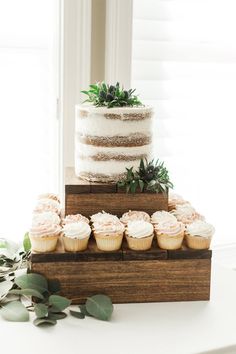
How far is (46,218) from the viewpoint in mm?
1360

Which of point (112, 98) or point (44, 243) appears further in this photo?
point (112, 98)

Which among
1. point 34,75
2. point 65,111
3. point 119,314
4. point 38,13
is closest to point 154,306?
point 119,314

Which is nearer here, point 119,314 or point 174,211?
point 119,314

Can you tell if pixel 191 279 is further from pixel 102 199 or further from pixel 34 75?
pixel 34 75

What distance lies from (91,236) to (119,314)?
0.21 metres

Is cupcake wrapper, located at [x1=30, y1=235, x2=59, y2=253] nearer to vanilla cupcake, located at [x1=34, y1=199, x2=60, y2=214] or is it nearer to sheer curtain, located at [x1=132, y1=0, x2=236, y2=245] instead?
vanilla cupcake, located at [x1=34, y1=199, x2=60, y2=214]

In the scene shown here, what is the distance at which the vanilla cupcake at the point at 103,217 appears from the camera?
4.40 ft

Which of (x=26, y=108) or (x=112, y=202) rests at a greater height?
(x=26, y=108)

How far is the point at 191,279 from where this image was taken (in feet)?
4.50

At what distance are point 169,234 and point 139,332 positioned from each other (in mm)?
238

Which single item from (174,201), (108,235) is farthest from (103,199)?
(174,201)

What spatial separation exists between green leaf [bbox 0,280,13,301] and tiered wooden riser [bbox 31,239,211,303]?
0.08 meters

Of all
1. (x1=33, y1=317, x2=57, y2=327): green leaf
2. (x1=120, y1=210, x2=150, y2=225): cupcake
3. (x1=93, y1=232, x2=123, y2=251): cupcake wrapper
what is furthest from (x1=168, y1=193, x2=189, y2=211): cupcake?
(x1=33, y1=317, x2=57, y2=327): green leaf

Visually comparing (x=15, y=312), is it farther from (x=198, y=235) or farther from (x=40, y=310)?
(x=198, y=235)
